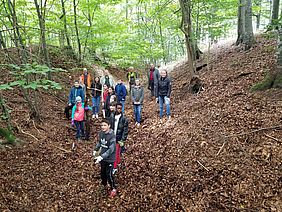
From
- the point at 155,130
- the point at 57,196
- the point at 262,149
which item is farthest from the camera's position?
the point at 155,130

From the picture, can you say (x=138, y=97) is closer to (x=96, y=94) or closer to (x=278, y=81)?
(x=96, y=94)

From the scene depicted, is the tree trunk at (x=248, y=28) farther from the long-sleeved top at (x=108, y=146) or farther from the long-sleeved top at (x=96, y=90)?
the long-sleeved top at (x=108, y=146)

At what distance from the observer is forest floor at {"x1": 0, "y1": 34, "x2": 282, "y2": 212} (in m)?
4.50

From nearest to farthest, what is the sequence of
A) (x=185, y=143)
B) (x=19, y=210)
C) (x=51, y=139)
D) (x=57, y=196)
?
(x=19, y=210) < (x=57, y=196) < (x=185, y=143) < (x=51, y=139)

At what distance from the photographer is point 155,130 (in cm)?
798

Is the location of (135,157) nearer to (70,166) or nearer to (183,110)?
(70,166)

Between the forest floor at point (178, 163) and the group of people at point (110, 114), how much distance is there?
0.55 meters

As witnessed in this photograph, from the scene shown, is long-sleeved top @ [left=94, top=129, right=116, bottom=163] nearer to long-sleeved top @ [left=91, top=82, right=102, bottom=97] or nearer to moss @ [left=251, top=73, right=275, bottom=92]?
moss @ [left=251, top=73, right=275, bottom=92]

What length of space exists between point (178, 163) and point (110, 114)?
3.09m

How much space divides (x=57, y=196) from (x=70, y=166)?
1.29 m

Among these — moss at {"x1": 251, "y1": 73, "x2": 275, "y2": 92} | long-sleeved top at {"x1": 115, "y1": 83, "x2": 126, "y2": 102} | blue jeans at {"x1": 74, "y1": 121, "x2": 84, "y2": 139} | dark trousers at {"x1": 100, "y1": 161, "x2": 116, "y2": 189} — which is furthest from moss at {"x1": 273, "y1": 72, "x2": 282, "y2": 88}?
blue jeans at {"x1": 74, "y1": 121, "x2": 84, "y2": 139}

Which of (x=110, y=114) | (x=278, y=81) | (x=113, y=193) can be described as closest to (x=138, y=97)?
(x=110, y=114)

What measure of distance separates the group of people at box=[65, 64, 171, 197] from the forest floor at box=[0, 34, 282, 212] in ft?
1.81

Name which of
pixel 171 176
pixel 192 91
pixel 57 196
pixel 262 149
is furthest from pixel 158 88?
pixel 57 196
